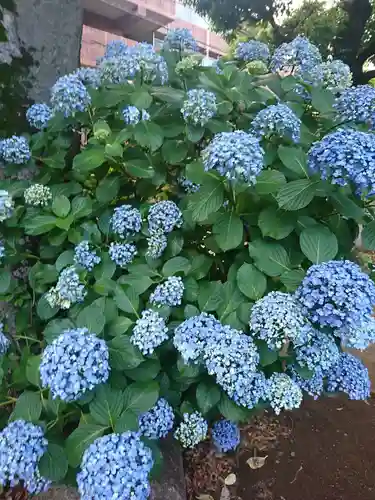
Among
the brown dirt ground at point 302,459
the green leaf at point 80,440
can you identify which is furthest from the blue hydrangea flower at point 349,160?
the brown dirt ground at point 302,459

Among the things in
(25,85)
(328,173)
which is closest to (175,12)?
(25,85)

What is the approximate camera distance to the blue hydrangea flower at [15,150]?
1.39 meters

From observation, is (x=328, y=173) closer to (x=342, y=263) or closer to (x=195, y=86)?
(x=342, y=263)

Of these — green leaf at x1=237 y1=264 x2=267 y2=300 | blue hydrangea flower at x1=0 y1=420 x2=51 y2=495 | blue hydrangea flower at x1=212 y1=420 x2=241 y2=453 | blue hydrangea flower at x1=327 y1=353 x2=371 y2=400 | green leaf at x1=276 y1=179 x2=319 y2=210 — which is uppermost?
green leaf at x1=276 y1=179 x2=319 y2=210

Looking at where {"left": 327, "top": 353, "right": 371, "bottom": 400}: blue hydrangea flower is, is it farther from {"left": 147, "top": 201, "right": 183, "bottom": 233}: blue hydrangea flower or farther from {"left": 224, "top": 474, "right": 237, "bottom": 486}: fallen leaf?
{"left": 224, "top": 474, "right": 237, "bottom": 486}: fallen leaf

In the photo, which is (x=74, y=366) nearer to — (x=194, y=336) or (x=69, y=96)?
(x=194, y=336)

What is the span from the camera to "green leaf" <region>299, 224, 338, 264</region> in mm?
1039

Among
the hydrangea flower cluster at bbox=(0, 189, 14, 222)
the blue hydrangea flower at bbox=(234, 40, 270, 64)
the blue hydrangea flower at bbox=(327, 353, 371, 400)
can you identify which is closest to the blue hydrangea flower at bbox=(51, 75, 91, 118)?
the hydrangea flower cluster at bbox=(0, 189, 14, 222)

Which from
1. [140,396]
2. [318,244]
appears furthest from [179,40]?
[140,396]

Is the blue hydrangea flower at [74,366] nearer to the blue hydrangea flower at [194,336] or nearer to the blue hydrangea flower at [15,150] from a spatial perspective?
the blue hydrangea flower at [194,336]

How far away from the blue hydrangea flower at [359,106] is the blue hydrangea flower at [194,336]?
680 mm

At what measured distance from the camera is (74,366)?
86 centimetres

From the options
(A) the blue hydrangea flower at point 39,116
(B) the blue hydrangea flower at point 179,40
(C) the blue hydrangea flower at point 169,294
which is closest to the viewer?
(C) the blue hydrangea flower at point 169,294

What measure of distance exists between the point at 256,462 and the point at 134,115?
151 centimetres
